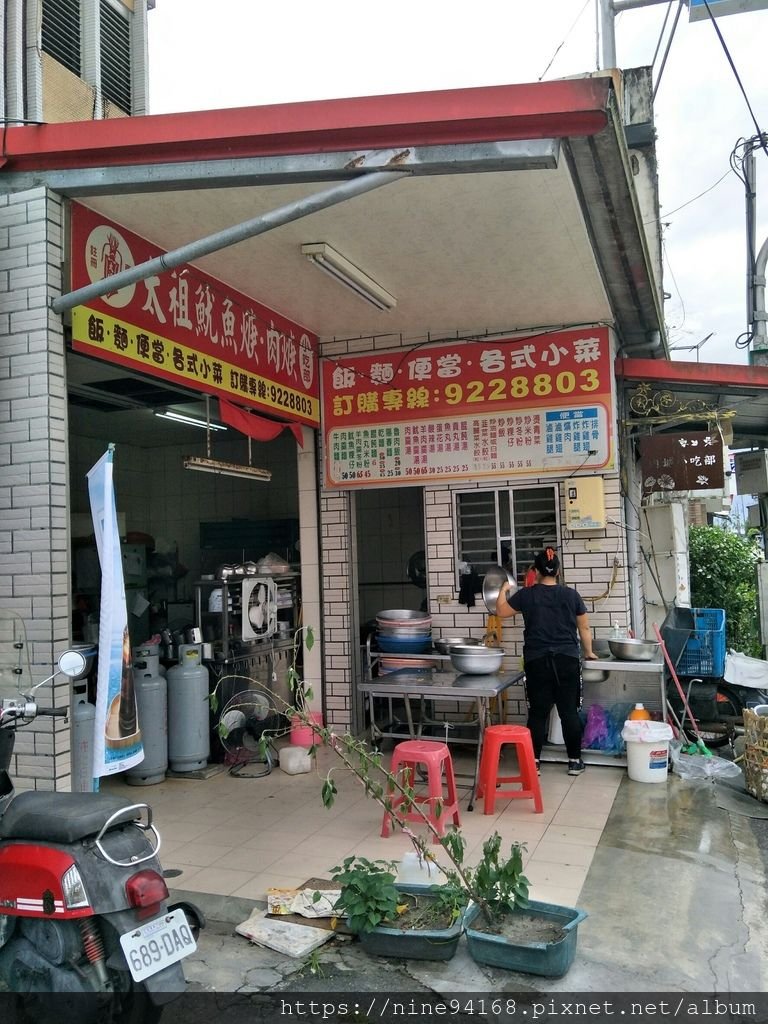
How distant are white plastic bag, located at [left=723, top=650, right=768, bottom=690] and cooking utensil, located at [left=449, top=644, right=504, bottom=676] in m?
2.64

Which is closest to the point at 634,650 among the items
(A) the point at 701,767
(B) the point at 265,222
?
(A) the point at 701,767

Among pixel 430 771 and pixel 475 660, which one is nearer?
pixel 430 771

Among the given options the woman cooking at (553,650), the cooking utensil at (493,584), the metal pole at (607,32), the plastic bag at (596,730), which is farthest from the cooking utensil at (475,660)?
the metal pole at (607,32)

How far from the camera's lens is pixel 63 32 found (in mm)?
7242

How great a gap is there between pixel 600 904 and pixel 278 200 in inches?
163

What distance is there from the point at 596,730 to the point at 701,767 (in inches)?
33.6

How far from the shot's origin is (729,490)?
30.9 ft

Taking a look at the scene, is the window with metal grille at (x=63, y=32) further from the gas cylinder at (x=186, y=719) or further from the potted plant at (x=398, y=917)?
the potted plant at (x=398, y=917)

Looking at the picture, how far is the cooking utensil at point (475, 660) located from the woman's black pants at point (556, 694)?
0.45 metres

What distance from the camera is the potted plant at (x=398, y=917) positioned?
3.23 metres

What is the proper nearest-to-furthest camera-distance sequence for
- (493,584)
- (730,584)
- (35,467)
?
(35,467), (493,584), (730,584)

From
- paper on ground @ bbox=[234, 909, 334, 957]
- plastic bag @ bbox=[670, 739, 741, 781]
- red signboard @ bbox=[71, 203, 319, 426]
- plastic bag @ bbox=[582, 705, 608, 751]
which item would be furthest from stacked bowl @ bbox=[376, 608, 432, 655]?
paper on ground @ bbox=[234, 909, 334, 957]

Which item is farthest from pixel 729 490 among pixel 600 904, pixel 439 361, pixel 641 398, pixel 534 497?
pixel 600 904

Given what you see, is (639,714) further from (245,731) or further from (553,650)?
(245,731)
